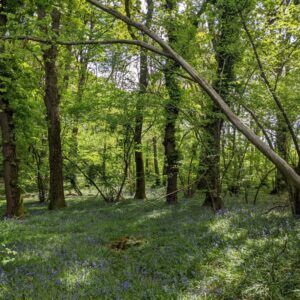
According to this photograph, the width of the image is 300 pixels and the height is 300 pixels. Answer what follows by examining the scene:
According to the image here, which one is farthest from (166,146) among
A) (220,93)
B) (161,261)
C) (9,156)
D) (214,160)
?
(161,261)

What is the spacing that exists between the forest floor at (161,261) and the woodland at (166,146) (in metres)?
0.03

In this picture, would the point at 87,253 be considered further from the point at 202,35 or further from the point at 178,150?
the point at 202,35

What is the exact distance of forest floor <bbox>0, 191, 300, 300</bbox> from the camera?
4.27 metres

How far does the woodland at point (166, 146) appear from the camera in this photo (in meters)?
4.42

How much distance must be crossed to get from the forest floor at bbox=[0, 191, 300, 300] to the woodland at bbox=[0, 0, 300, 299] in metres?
0.03

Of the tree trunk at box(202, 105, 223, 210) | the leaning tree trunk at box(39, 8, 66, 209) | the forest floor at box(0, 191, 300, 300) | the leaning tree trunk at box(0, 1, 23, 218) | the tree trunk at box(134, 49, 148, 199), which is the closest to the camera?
the forest floor at box(0, 191, 300, 300)

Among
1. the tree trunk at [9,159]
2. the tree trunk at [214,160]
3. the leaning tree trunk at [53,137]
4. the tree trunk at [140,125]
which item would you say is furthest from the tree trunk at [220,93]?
the leaning tree trunk at [53,137]

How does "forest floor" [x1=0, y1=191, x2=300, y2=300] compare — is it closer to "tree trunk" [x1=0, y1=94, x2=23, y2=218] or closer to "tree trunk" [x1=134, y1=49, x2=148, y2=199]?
"tree trunk" [x1=0, y1=94, x2=23, y2=218]

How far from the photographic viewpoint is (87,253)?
6496 mm

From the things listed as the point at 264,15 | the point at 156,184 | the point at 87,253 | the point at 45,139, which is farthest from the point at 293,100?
the point at 156,184

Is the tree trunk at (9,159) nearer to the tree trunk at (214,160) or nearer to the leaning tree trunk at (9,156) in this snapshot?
the leaning tree trunk at (9,156)

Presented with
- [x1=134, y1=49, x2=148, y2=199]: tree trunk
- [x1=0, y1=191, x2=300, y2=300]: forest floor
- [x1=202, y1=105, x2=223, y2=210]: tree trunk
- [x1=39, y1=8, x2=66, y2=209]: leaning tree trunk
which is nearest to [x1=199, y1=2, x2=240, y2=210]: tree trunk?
[x1=202, y1=105, x2=223, y2=210]: tree trunk

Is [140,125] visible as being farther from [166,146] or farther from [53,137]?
[53,137]

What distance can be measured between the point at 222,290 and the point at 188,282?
0.57 metres
